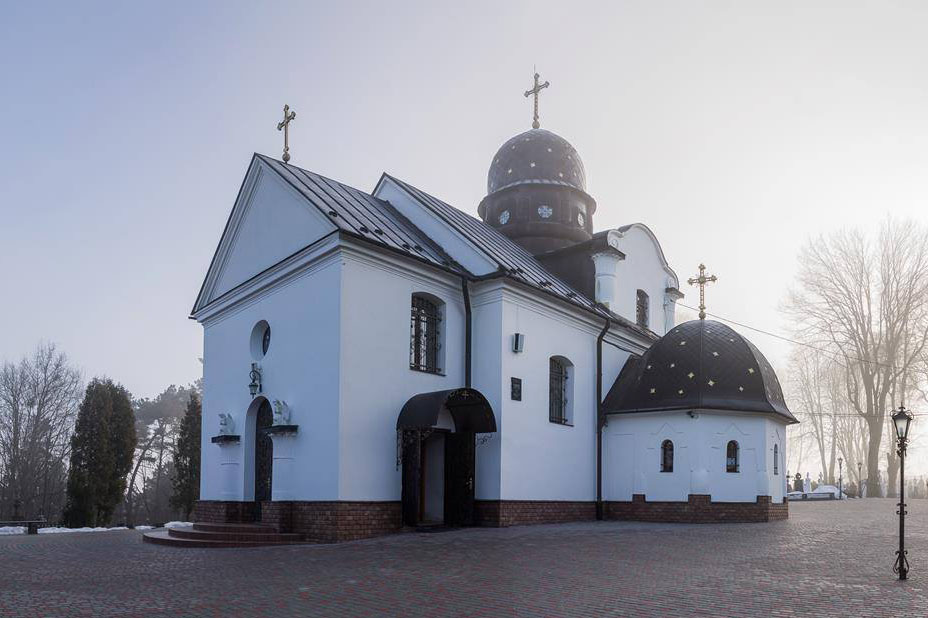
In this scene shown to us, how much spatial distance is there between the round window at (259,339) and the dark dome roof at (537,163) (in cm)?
1240

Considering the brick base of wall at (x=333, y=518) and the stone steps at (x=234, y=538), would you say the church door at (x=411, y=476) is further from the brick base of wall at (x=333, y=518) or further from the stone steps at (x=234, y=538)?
the stone steps at (x=234, y=538)

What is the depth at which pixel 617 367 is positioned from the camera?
928 inches

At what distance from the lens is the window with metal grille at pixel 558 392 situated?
20.7 meters

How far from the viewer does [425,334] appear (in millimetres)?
18250

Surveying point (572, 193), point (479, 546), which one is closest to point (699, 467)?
point (479, 546)

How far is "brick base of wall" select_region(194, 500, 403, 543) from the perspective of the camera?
49.3 ft

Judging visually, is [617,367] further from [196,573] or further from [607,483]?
[196,573]

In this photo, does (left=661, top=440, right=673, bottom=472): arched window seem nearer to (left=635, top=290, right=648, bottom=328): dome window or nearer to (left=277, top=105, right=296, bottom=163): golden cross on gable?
(left=635, top=290, right=648, bottom=328): dome window

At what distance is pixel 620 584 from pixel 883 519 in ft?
50.6

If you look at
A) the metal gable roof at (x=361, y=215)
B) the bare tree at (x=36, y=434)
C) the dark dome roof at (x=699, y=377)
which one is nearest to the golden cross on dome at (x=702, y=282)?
the dark dome roof at (x=699, y=377)

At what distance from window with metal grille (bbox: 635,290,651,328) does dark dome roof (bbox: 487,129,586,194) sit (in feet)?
16.0

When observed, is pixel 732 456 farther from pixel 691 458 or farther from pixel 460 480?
pixel 460 480

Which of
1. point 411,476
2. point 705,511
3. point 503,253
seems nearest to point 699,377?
point 705,511

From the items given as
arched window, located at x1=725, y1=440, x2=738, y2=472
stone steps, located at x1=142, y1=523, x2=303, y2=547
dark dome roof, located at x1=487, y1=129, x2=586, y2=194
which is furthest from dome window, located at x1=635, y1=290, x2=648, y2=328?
stone steps, located at x1=142, y1=523, x2=303, y2=547
